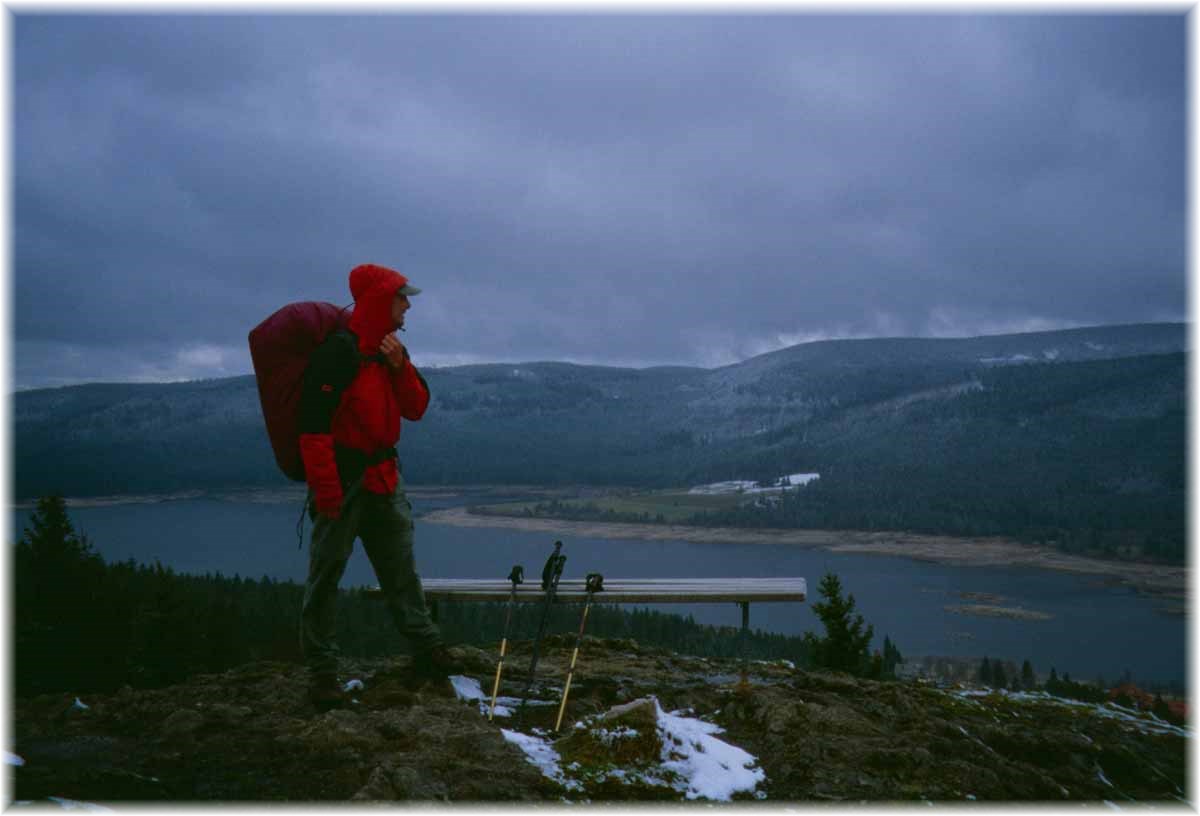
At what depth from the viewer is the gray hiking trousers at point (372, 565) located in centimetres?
658

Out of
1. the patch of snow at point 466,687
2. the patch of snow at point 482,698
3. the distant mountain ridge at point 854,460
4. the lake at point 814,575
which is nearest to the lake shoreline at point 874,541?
the lake at point 814,575

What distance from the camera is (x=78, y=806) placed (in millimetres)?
3895

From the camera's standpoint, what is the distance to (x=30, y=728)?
596cm

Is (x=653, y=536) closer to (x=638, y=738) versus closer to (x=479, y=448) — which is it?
(x=638, y=738)

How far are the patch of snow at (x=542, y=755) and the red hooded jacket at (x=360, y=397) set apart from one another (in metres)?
2.18

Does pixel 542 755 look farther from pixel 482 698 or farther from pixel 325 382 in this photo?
pixel 325 382

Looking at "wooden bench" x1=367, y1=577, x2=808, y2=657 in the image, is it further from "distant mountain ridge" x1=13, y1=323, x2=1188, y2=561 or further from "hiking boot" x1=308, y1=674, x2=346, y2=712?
"distant mountain ridge" x1=13, y1=323, x2=1188, y2=561

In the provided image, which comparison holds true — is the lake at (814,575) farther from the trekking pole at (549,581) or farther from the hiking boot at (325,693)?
the hiking boot at (325,693)

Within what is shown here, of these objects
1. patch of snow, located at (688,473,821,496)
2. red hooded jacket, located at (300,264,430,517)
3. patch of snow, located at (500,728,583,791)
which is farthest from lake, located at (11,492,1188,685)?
patch of snow, located at (688,473,821,496)

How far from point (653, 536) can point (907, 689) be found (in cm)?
8870

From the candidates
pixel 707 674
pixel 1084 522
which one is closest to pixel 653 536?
pixel 1084 522

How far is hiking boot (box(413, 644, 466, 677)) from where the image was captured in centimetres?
708

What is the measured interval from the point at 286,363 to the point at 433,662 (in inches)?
110

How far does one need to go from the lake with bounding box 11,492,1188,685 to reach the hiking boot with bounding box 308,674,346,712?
3610 cm
